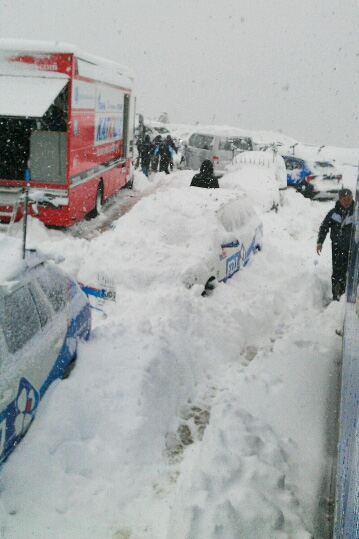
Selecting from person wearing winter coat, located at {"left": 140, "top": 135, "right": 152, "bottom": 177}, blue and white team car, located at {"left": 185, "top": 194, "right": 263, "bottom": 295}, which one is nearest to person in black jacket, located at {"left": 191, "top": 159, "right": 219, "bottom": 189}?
blue and white team car, located at {"left": 185, "top": 194, "right": 263, "bottom": 295}

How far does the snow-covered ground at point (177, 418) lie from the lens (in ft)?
12.4

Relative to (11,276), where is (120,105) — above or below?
above

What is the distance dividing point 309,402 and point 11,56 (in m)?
9.02

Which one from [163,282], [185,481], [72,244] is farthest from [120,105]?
[185,481]

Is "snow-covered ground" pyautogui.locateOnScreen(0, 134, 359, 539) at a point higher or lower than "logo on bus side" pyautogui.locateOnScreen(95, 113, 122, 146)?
lower

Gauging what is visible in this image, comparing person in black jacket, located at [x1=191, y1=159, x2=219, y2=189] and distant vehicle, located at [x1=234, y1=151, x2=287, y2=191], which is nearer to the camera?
person in black jacket, located at [x1=191, y1=159, x2=219, y2=189]

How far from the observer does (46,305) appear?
465 cm

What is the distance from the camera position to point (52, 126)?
11.7 meters

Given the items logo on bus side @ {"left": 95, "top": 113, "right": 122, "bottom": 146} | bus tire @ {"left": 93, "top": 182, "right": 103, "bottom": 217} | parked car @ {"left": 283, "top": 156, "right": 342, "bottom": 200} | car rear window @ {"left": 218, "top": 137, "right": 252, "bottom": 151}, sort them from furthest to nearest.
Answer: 1. car rear window @ {"left": 218, "top": 137, "right": 252, "bottom": 151}
2. parked car @ {"left": 283, "top": 156, "right": 342, "bottom": 200}
3. bus tire @ {"left": 93, "top": 182, "right": 103, "bottom": 217}
4. logo on bus side @ {"left": 95, "top": 113, "right": 122, "bottom": 146}

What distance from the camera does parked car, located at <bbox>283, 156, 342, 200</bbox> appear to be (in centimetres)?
2048

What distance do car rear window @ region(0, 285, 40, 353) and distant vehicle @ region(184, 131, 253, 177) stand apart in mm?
17515

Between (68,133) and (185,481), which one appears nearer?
(185,481)

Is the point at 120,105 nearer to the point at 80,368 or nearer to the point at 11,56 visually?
the point at 11,56

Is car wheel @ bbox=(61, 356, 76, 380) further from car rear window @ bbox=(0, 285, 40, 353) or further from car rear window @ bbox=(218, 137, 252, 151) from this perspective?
car rear window @ bbox=(218, 137, 252, 151)
